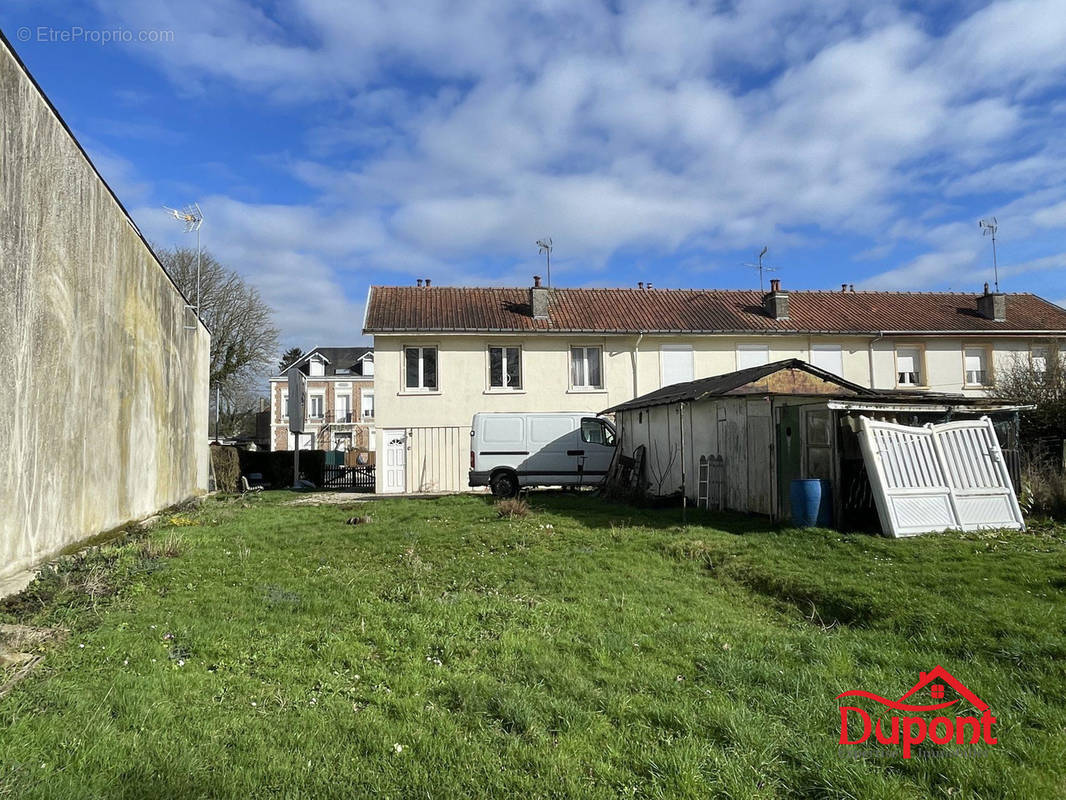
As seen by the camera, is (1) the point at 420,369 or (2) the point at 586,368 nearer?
(1) the point at 420,369

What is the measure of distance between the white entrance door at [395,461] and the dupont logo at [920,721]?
1922cm

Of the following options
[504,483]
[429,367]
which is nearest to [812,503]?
[504,483]

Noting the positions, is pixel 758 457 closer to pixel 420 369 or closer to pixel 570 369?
pixel 570 369

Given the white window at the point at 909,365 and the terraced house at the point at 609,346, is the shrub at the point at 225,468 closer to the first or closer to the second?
the terraced house at the point at 609,346

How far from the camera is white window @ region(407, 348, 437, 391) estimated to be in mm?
22969

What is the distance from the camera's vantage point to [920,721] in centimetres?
398

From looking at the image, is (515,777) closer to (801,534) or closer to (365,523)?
(801,534)

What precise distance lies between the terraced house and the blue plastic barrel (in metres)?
13.5

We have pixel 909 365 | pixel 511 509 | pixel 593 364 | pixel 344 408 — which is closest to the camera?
pixel 511 509

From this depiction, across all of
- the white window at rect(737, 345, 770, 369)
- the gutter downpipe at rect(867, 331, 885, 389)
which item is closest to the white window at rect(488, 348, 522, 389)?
the white window at rect(737, 345, 770, 369)

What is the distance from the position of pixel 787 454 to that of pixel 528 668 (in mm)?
7932

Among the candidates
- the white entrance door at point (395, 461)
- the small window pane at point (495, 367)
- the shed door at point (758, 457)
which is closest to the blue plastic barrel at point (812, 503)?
the shed door at point (758, 457)

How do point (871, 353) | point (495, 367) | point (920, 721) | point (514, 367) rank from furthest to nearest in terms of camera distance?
point (871, 353) → point (514, 367) → point (495, 367) → point (920, 721)

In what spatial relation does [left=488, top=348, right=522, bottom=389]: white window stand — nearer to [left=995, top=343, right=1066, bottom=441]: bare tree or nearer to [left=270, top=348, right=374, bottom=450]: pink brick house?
[left=995, top=343, right=1066, bottom=441]: bare tree
